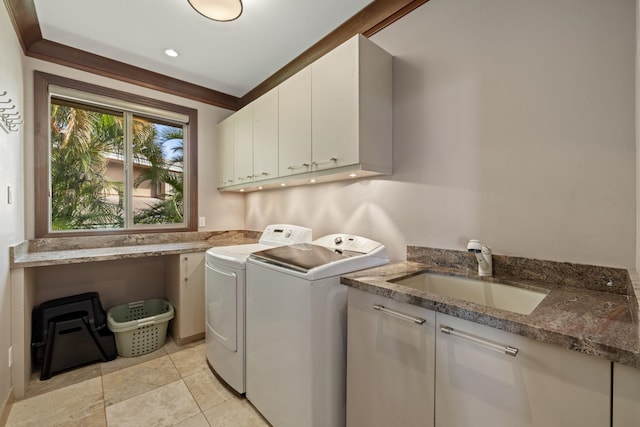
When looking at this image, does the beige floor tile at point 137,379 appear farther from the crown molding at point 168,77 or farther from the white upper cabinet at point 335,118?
the crown molding at point 168,77

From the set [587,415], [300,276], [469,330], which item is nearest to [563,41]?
[469,330]

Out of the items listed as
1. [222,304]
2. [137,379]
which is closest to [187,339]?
[137,379]

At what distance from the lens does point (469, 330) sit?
0.96m

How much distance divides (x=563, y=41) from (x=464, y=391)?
5.01ft

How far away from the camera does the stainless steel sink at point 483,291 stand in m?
1.25

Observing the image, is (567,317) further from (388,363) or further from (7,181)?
(7,181)

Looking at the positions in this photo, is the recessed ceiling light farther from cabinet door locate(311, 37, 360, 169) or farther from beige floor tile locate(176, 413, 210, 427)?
beige floor tile locate(176, 413, 210, 427)

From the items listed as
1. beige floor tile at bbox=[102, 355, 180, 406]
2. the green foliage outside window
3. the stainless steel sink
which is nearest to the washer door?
beige floor tile at bbox=[102, 355, 180, 406]

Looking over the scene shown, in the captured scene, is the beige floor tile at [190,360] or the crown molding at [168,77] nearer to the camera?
the crown molding at [168,77]

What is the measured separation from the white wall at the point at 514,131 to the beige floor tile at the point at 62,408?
209 cm

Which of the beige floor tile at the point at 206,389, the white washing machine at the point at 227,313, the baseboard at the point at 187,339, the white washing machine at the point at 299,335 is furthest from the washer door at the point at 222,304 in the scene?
the baseboard at the point at 187,339

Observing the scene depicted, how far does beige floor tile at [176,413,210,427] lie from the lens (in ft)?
5.32

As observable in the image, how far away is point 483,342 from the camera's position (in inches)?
36.0

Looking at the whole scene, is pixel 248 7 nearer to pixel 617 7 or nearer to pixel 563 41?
pixel 563 41
